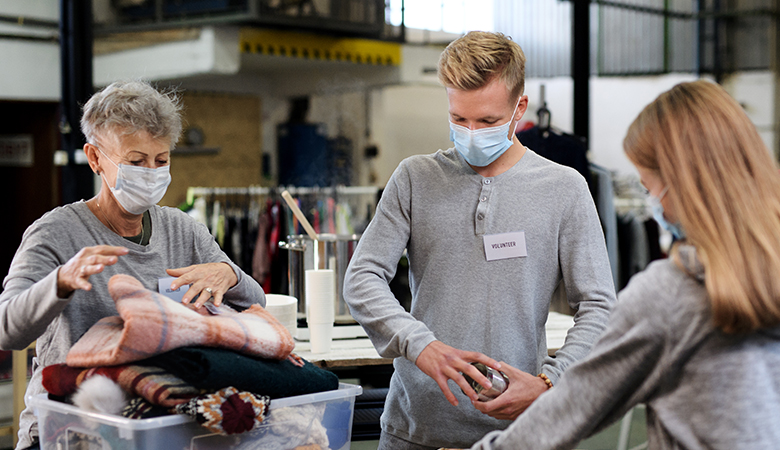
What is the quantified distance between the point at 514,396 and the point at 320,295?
0.81 m

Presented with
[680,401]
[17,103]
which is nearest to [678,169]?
[680,401]

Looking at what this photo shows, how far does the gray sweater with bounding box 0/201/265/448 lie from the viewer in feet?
3.90

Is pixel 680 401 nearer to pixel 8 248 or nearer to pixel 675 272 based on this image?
pixel 675 272

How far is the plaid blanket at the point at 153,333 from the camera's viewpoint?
103 centimetres

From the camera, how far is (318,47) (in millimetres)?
8703

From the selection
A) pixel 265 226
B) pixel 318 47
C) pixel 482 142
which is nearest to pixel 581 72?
pixel 265 226

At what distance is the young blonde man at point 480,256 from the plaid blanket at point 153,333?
0.35 meters

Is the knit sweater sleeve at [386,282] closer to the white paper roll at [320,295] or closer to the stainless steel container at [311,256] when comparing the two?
the white paper roll at [320,295]

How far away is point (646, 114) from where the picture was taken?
980mm

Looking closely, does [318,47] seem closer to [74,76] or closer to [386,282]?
[74,76]

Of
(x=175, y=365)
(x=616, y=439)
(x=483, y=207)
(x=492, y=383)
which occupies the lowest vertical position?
(x=616, y=439)

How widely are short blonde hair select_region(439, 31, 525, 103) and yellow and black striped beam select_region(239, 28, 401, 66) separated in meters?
6.88

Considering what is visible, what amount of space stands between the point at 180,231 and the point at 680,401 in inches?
42.1

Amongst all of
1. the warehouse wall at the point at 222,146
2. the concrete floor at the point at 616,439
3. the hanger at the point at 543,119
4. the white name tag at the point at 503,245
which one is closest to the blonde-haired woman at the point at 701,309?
the white name tag at the point at 503,245
